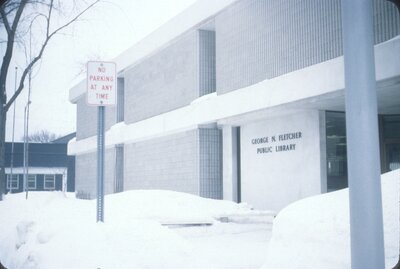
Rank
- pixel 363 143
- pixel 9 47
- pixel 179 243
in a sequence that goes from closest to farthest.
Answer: pixel 363 143
pixel 179 243
pixel 9 47

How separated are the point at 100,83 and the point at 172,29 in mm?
15326

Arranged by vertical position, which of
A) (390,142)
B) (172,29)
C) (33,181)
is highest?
(172,29)

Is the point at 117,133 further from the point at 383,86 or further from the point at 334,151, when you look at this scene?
the point at 383,86

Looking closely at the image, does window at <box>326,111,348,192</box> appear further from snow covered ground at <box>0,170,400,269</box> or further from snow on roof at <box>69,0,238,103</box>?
snow covered ground at <box>0,170,400,269</box>

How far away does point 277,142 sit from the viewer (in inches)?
647

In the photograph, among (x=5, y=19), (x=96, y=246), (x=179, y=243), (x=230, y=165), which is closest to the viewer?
(x=96, y=246)

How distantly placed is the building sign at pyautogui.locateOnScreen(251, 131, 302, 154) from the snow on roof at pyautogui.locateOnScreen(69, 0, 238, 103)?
5.67 m

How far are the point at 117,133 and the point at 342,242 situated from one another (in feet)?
77.8

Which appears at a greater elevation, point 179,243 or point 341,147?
point 341,147

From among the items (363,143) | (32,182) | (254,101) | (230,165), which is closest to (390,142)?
(254,101)

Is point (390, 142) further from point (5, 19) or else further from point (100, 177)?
point (5, 19)

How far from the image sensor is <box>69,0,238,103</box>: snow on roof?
18730 mm

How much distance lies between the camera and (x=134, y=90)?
26594 millimetres

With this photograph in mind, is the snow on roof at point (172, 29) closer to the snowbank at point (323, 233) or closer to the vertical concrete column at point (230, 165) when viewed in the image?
the vertical concrete column at point (230, 165)
